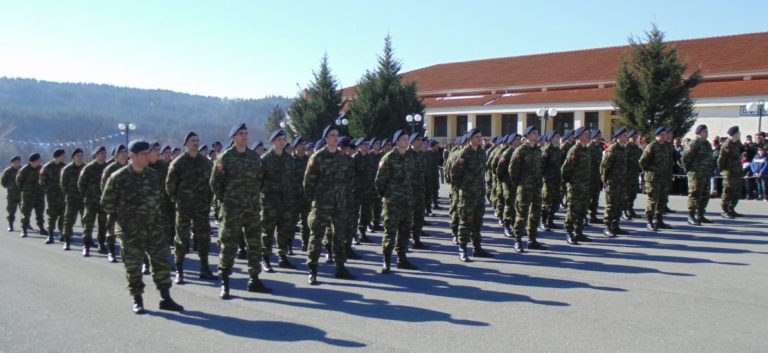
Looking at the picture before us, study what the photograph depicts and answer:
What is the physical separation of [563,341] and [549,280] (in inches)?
104

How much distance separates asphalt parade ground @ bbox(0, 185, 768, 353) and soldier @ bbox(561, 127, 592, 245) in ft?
2.03

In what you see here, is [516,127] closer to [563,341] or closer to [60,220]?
[60,220]

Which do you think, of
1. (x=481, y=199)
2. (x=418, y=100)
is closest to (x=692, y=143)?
(x=481, y=199)

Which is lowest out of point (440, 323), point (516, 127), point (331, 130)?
point (440, 323)

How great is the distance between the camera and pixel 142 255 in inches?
263

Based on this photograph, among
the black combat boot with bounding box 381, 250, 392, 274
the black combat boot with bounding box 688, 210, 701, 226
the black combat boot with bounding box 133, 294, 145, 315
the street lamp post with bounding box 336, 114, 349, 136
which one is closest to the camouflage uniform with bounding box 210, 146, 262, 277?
the black combat boot with bounding box 133, 294, 145, 315

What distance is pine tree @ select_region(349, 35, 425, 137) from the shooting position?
36.0m

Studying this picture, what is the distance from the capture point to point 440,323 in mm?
6188

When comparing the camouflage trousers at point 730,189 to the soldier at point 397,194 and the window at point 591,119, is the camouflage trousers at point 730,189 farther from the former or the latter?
the window at point 591,119

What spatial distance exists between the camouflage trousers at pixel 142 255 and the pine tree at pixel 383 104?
2953 cm

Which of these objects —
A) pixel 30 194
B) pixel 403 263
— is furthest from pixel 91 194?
pixel 403 263

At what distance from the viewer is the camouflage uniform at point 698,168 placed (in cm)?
1284

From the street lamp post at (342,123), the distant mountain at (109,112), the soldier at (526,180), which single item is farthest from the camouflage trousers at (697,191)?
the distant mountain at (109,112)

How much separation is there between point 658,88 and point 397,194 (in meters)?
23.2
